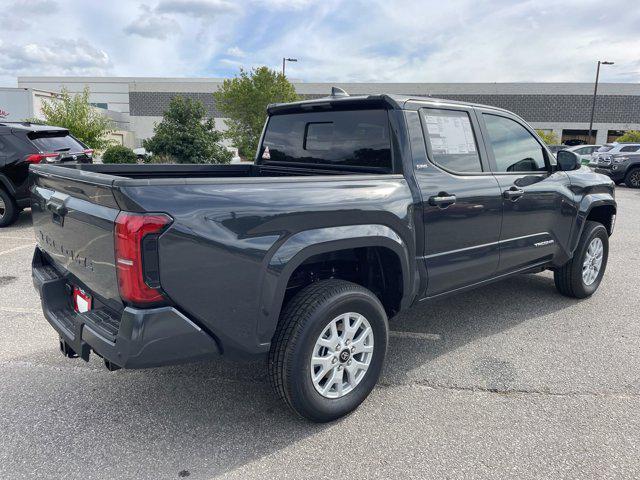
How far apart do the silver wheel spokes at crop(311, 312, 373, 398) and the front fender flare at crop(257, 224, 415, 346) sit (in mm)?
347

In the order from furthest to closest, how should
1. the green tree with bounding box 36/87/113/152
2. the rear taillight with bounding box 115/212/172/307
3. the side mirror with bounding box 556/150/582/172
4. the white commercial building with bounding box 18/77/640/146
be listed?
the white commercial building with bounding box 18/77/640/146
the green tree with bounding box 36/87/113/152
the side mirror with bounding box 556/150/582/172
the rear taillight with bounding box 115/212/172/307

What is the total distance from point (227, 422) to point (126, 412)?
634mm

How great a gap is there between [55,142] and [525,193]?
810 centimetres

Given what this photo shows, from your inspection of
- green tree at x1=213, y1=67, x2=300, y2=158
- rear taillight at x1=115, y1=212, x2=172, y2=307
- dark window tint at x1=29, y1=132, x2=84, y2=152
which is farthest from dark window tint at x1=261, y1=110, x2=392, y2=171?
green tree at x1=213, y1=67, x2=300, y2=158

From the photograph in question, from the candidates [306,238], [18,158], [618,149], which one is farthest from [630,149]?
[306,238]

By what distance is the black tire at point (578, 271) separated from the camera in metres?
4.98

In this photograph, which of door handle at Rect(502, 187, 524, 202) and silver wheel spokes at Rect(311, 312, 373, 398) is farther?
door handle at Rect(502, 187, 524, 202)

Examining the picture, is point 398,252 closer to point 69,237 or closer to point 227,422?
point 227,422

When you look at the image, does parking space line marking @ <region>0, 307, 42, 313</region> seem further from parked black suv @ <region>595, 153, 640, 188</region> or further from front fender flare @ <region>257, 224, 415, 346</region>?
parked black suv @ <region>595, 153, 640, 188</region>

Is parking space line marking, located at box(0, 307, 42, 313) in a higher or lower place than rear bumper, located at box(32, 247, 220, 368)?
lower

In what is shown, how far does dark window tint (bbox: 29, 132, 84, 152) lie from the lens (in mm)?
8539

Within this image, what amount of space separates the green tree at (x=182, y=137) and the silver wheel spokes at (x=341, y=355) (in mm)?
15306

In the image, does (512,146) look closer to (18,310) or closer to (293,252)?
(293,252)

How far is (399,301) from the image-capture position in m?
3.29
